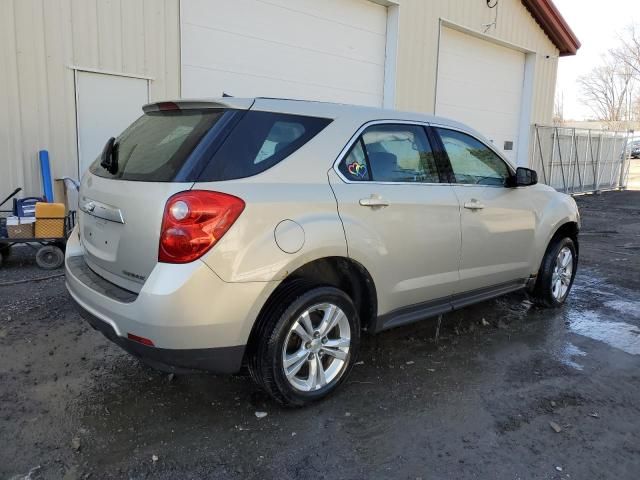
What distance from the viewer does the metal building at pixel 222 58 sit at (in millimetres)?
→ 6941

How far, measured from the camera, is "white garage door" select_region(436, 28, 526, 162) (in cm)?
1291

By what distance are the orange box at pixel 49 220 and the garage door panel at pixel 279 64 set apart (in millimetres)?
3374

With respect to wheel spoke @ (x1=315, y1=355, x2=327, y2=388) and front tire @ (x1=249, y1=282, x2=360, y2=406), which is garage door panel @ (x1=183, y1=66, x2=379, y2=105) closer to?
front tire @ (x1=249, y1=282, x2=360, y2=406)

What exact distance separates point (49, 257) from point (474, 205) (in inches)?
179

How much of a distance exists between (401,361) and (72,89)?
18.8 feet

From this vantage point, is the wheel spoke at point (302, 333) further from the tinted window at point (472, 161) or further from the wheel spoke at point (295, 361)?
the tinted window at point (472, 161)

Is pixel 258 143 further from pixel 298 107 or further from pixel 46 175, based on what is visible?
pixel 46 175

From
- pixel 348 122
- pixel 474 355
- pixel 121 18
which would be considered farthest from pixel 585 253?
pixel 121 18

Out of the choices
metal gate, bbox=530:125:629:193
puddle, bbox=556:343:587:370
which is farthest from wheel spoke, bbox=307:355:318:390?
metal gate, bbox=530:125:629:193

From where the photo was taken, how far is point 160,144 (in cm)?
315

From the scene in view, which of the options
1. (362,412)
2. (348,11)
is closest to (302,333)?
(362,412)

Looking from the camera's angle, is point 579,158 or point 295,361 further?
point 579,158

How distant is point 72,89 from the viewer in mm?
7211

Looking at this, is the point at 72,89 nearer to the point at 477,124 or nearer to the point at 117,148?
the point at 117,148
